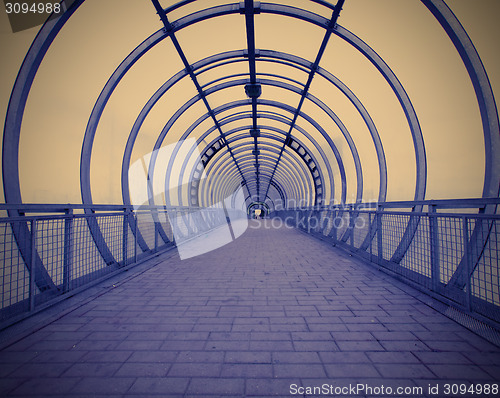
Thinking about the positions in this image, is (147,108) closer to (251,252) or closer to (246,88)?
(246,88)

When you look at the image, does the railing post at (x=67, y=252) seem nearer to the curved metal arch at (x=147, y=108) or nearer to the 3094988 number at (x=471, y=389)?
the curved metal arch at (x=147, y=108)

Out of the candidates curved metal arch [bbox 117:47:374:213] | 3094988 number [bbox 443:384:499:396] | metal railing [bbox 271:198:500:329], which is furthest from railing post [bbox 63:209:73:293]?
metal railing [bbox 271:198:500:329]

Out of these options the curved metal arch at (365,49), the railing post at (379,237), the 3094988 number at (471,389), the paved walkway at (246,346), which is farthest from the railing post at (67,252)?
the railing post at (379,237)

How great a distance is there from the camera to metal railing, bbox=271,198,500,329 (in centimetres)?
272

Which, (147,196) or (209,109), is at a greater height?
(209,109)

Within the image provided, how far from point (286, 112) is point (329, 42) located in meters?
4.54

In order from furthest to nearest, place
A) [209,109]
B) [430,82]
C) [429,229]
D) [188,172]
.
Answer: [188,172]
[209,109]
[430,82]
[429,229]

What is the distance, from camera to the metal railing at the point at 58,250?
2.87 meters

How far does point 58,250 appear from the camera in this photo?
3475 mm

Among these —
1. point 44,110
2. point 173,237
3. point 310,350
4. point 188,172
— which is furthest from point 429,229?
point 188,172

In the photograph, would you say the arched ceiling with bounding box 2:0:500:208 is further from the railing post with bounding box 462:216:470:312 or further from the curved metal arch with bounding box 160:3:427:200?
the railing post with bounding box 462:216:470:312

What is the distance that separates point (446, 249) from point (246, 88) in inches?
274

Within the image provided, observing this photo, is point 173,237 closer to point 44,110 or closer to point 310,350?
point 44,110

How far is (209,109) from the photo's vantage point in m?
9.43
